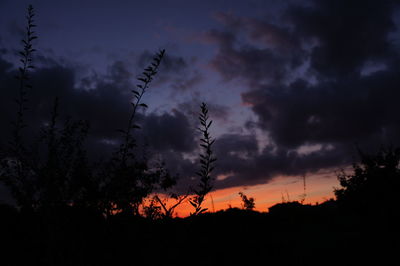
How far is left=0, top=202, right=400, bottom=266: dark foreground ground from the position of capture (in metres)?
3.62

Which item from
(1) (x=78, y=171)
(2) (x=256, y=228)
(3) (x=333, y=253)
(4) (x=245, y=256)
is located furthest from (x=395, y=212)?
(1) (x=78, y=171)

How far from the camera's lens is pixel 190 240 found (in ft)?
15.5

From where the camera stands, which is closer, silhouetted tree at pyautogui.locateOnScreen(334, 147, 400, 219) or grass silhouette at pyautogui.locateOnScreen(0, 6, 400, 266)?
grass silhouette at pyautogui.locateOnScreen(0, 6, 400, 266)

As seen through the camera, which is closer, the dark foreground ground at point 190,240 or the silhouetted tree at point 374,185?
the dark foreground ground at point 190,240

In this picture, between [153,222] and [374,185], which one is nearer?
[153,222]

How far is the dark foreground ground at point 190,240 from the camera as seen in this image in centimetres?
362

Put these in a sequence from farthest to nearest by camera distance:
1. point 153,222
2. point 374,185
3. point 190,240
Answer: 1. point 374,185
2. point 153,222
3. point 190,240

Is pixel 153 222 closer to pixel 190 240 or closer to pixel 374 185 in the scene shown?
pixel 190 240

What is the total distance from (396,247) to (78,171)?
20.9 metres

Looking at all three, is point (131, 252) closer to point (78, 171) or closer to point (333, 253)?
point (78, 171)

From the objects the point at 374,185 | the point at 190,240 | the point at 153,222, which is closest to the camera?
the point at 190,240

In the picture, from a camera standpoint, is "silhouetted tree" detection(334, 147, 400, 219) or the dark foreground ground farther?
"silhouetted tree" detection(334, 147, 400, 219)

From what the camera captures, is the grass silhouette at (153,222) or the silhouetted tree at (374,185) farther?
the silhouetted tree at (374,185)

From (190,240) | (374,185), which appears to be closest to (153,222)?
(190,240)
